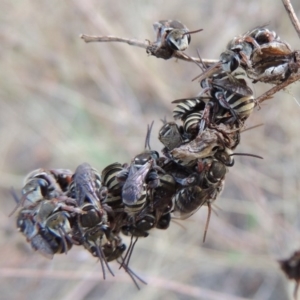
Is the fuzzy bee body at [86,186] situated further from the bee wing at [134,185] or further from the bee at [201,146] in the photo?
the bee at [201,146]

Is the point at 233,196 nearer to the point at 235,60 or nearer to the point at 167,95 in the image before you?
the point at 167,95

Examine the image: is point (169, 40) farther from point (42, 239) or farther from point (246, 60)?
point (42, 239)

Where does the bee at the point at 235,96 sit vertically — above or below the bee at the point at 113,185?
above

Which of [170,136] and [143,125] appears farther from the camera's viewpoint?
[143,125]

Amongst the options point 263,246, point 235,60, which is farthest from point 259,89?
point 235,60

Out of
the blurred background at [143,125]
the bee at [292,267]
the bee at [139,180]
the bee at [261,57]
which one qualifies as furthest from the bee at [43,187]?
the blurred background at [143,125]

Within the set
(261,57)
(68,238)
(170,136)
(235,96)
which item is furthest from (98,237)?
(261,57)
